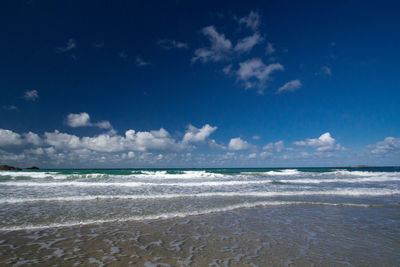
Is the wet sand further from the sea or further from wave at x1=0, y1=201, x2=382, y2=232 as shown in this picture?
wave at x1=0, y1=201, x2=382, y2=232

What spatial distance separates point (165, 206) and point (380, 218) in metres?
9.25

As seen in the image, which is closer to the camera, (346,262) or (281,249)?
(346,262)

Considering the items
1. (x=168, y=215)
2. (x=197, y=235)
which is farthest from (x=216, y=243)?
(x=168, y=215)

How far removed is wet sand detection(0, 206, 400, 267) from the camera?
460 cm

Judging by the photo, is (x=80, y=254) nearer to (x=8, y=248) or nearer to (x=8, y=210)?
(x=8, y=248)

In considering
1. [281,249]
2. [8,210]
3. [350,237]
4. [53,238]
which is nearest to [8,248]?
[53,238]

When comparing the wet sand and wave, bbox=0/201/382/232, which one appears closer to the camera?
the wet sand

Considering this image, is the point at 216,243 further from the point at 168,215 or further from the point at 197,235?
the point at 168,215

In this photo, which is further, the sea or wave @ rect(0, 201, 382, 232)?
wave @ rect(0, 201, 382, 232)

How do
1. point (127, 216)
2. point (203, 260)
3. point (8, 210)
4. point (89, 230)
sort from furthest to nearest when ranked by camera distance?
point (8, 210), point (127, 216), point (89, 230), point (203, 260)

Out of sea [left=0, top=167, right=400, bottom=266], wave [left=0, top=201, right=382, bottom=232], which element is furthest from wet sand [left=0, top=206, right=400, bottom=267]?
wave [left=0, top=201, right=382, bottom=232]

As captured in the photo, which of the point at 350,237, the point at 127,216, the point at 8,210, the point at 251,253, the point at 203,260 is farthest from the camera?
the point at 8,210

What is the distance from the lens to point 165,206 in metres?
10.5

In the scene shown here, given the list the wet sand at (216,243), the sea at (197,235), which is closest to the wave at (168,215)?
the sea at (197,235)
